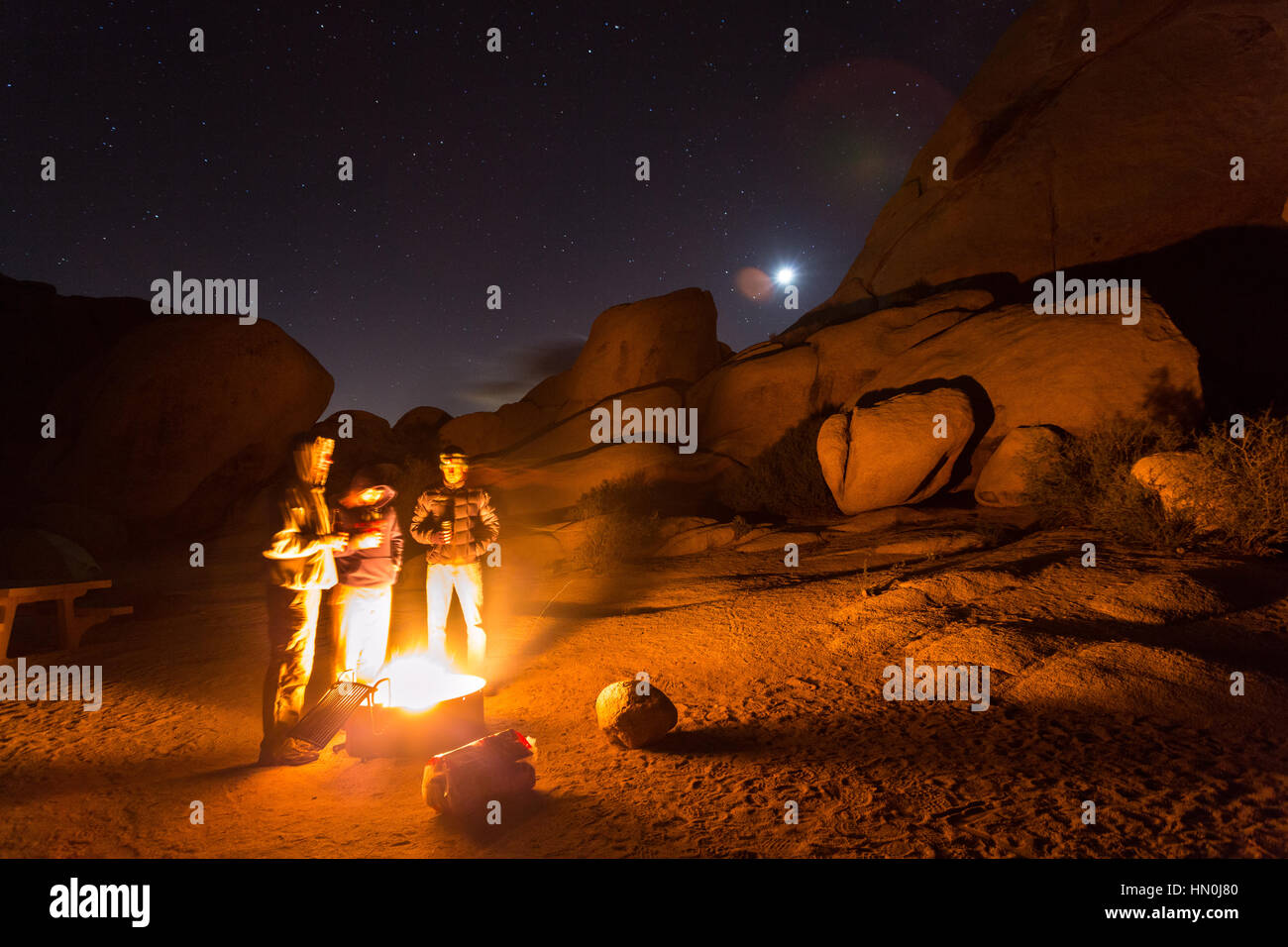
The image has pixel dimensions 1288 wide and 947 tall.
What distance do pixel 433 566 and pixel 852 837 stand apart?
13.6ft

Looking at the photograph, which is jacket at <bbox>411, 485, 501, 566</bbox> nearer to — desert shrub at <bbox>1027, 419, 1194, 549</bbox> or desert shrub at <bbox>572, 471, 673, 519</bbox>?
desert shrub at <bbox>1027, 419, 1194, 549</bbox>

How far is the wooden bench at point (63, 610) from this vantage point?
7.22 metres

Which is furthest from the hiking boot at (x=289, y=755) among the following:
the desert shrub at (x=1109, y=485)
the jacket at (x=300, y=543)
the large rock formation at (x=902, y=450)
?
the large rock formation at (x=902, y=450)

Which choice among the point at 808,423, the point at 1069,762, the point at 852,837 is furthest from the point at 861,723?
the point at 808,423

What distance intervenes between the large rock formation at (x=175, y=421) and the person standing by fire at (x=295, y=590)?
17.6m

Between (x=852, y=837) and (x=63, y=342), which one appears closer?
(x=852, y=837)

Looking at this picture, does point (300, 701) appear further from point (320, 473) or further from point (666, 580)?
point (666, 580)

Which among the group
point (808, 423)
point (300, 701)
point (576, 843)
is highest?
point (808, 423)

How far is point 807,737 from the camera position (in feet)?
14.7

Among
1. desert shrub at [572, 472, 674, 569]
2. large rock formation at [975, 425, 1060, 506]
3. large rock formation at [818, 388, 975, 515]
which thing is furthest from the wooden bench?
large rock formation at [975, 425, 1060, 506]

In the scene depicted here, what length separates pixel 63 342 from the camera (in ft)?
94.4

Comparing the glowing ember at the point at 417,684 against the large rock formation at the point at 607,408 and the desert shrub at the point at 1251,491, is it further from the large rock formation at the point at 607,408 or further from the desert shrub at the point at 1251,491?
the large rock formation at the point at 607,408

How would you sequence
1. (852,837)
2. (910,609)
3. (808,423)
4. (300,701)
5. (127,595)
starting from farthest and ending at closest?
1. (808,423)
2. (127,595)
3. (910,609)
4. (300,701)
5. (852,837)

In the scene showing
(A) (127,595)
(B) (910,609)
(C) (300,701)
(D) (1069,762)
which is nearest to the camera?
(D) (1069,762)
